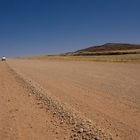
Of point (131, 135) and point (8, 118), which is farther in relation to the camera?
point (8, 118)

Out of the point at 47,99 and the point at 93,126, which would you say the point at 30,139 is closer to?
the point at 93,126

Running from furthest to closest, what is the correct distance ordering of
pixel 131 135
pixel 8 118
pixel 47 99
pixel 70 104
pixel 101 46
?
pixel 101 46
pixel 47 99
pixel 70 104
pixel 8 118
pixel 131 135

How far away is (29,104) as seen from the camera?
11070mm

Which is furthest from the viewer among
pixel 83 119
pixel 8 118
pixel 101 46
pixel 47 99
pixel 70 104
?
pixel 101 46

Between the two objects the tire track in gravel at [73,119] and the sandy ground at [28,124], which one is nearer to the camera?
the tire track in gravel at [73,119]

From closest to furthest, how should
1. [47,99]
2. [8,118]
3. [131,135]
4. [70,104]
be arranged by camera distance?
[131,135], [8,118], [70,104], [47,99]

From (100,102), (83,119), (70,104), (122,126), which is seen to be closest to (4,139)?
(83,119)

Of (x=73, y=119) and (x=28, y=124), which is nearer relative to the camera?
(x=28, y=124)

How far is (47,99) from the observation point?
11.8m

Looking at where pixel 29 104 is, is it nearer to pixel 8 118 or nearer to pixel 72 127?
pixel 8 118

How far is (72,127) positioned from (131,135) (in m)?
1.61

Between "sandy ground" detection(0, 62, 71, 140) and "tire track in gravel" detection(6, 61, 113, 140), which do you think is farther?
"sandy ground" detection(0, 62, 71, 140)

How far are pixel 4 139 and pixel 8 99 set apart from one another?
18.4 ft

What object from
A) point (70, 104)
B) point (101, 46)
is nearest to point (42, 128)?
point (70, 104)
